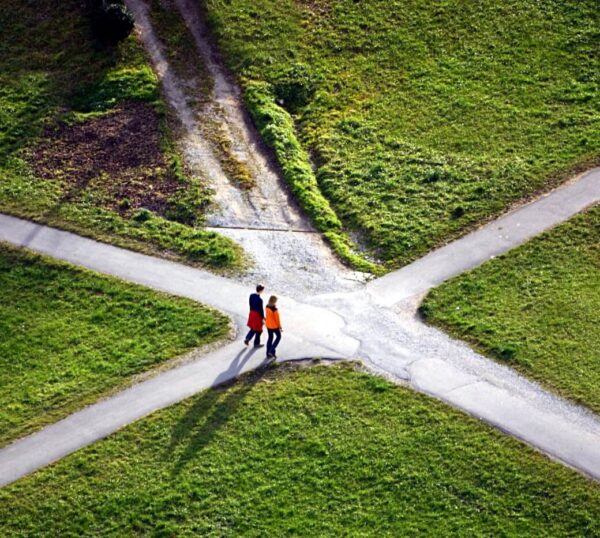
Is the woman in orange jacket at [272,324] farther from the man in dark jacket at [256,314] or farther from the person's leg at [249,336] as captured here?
the person's leg at [249,336]

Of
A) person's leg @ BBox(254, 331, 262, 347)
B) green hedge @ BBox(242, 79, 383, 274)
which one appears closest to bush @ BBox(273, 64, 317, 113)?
green hedge @ BBox(242, 79, 383, 274)

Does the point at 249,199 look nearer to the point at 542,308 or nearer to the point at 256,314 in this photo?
the point at 256,314

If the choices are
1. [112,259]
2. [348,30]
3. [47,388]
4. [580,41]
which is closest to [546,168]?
[580,41]

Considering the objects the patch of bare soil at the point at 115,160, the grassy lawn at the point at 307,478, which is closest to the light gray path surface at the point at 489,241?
the grassy lawn at the point at 307,478

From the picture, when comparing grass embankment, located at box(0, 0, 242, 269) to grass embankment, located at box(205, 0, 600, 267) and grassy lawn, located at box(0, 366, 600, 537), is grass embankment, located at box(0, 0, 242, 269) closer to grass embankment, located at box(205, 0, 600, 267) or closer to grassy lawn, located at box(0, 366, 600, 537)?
grass embankment, located at box(205, 0, 600, 267)

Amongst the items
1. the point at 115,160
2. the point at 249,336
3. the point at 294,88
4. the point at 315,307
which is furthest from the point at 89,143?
the point at 249,336

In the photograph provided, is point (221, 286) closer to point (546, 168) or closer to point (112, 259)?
point (112, 259)
